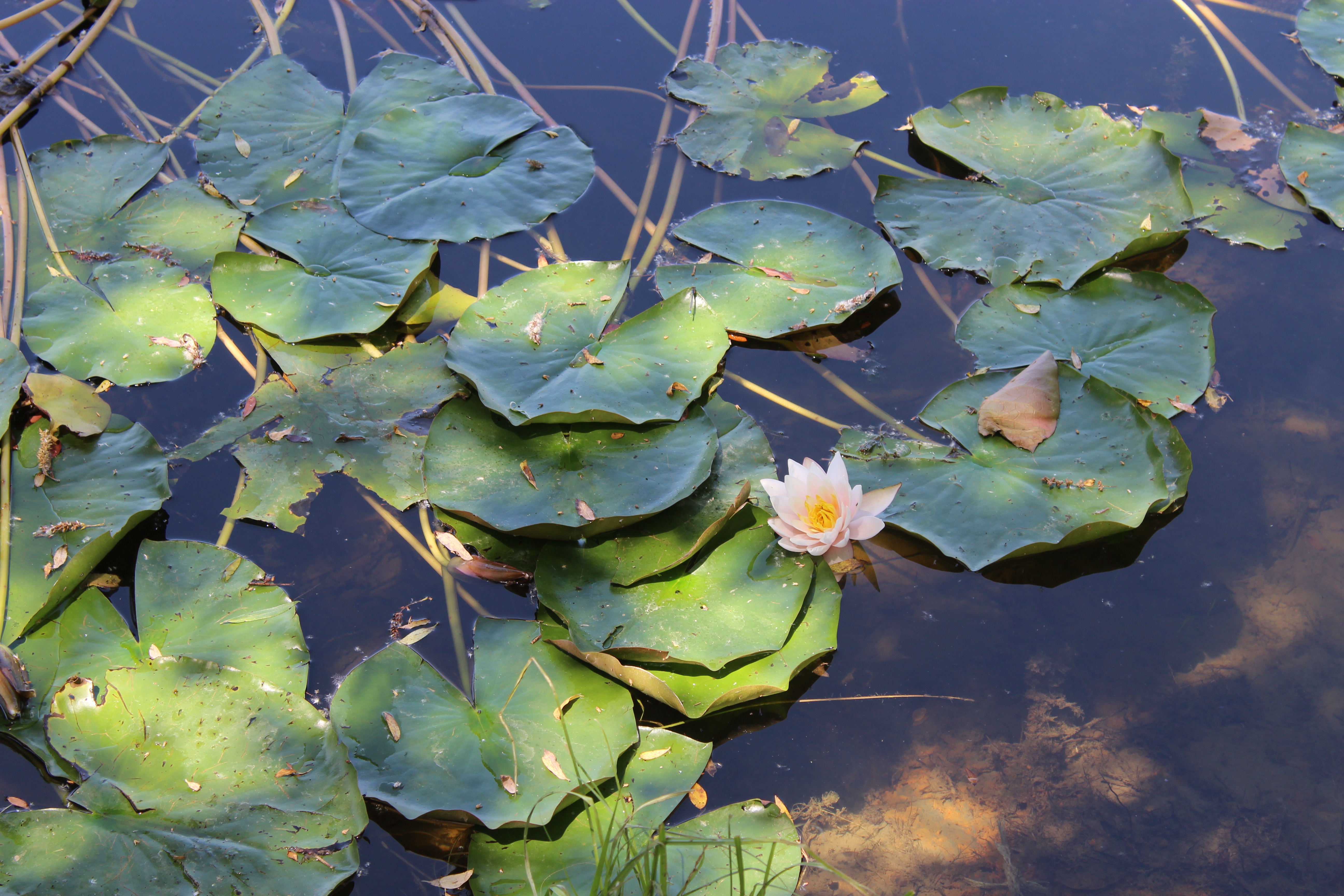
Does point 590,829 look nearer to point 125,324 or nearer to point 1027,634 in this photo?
point 1027,634

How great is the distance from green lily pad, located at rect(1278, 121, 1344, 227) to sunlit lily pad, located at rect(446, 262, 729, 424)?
220cm

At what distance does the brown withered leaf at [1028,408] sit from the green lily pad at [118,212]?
242 cm

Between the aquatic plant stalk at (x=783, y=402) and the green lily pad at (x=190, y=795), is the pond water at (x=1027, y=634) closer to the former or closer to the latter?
the aquatic plant stalk at (x=783, y=402)

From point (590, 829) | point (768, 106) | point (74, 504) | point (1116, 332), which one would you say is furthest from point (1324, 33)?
point (74, 504)

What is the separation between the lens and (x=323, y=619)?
2084mm

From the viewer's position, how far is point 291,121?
315 centimetres

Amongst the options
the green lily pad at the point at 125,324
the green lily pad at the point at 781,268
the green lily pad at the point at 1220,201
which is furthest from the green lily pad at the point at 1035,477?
the green lily pad at the point at 125,324

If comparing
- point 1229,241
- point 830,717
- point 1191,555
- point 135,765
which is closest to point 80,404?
point 135,765

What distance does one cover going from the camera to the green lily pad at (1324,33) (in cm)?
343

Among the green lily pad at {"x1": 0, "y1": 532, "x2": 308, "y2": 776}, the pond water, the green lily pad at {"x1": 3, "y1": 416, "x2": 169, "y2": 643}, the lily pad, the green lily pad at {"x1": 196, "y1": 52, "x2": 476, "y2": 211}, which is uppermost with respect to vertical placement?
the green lily pad at {"x1": 196, "y1": 52, "x2": 476, "y2": 211}

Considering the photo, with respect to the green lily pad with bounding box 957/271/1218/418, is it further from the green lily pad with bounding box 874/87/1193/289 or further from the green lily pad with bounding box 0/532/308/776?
the green lily pad with bounding box 0/532/308/776

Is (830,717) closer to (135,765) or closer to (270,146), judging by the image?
(135,765)

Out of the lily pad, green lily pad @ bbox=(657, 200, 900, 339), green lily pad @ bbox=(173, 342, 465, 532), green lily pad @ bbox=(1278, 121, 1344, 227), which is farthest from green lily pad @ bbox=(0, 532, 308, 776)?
green lily pad @ bbox=(1278, 121, 1344, 227)

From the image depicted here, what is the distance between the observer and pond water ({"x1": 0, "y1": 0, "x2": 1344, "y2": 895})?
1.75m
